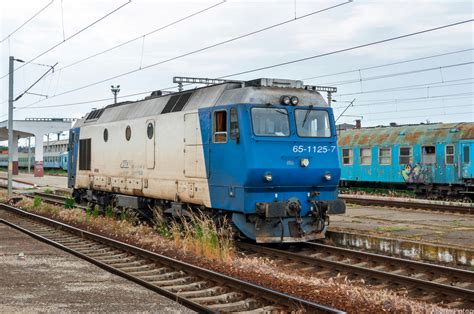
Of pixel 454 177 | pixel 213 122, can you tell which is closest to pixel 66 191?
pixel 454 177

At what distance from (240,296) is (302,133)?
17.0 feet

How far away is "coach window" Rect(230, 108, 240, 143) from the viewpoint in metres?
12.1

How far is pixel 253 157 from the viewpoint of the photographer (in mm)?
11828

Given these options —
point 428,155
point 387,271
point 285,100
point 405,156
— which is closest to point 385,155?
point 405,156

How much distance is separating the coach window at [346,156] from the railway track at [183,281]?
20.0m

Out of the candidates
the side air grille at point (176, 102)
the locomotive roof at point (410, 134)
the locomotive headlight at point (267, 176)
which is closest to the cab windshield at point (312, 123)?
the locomotive headlight at point (267, 176)

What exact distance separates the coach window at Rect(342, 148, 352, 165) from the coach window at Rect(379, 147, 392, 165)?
7.82 feet

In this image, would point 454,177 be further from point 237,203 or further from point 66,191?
point 66,191

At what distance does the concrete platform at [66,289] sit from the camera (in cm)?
730

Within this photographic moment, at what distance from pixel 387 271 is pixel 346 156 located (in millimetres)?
21964

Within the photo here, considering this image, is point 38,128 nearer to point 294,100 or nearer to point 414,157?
point 414,157

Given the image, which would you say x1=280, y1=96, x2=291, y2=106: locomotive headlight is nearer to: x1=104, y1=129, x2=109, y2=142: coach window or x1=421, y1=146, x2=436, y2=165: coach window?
x1=104, y1=129, x2=109, y2=142: coach window

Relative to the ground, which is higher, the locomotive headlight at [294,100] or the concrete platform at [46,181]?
the locomotive headlight at [294,100]

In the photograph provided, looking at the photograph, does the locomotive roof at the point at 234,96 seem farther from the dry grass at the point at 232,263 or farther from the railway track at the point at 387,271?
the railway track at the point at 387,271
